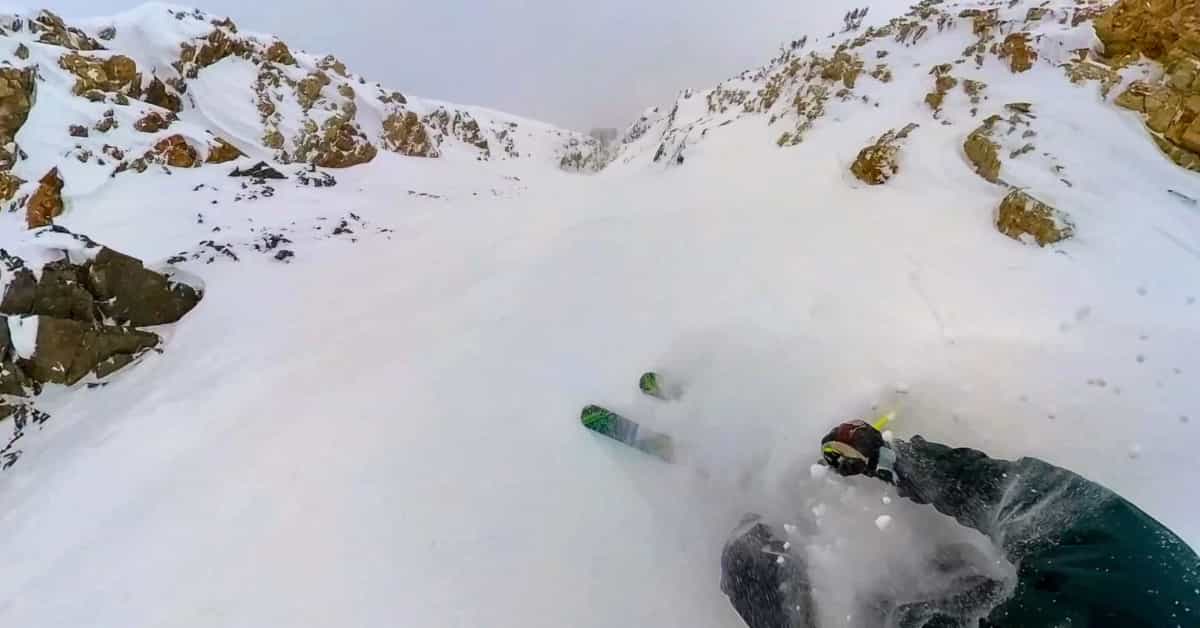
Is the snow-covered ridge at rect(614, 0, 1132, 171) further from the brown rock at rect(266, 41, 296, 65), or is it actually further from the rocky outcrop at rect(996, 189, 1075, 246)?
the brown rock at rect(266, 41, 296, 65)

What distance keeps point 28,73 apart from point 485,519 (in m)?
16.1

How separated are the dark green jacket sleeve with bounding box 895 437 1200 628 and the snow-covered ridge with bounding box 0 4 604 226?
13.9 m

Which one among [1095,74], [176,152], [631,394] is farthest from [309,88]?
[1095,74]

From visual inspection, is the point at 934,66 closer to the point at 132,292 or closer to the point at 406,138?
the point at 132,292

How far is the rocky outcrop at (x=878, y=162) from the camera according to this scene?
6578mm

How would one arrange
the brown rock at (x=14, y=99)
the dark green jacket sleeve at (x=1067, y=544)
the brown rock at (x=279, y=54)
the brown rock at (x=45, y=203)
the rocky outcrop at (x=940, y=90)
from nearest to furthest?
the dark green jacket sleeve at (x=1067, y=544) → the rocky outcrop at (x=940, y=90) → the brown rock at (x=45, y=203) → the brown rock at (x=14, y=99) → the brown rock at (x=279, y=54)

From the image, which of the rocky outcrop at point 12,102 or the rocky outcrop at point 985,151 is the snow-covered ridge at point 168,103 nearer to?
the rocky outcrop at point 12,102

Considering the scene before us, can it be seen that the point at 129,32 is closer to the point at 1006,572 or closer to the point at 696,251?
the point at 696,251

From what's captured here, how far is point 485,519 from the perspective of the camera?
378 cm

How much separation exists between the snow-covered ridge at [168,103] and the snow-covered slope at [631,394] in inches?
235

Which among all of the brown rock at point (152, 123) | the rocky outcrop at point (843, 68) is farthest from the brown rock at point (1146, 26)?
the brown rock at point (152, 123)

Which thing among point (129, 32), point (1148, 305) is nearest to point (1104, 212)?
point (1148, 305)

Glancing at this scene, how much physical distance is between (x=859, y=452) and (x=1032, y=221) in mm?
3377

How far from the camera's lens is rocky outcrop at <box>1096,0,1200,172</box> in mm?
5152
